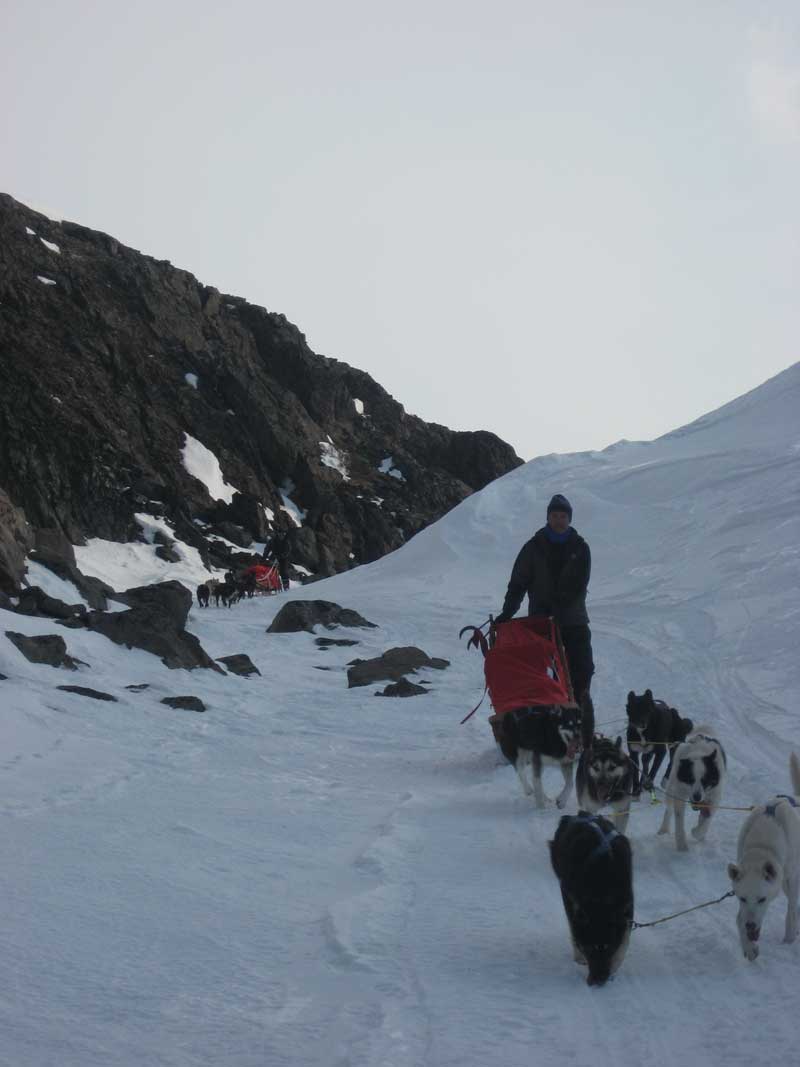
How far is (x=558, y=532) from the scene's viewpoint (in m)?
8.20

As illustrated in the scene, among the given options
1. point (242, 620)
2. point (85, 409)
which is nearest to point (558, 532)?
point (242, 620)

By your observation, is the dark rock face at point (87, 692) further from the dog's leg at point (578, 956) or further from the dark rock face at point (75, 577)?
the dark rock face at point (75, 577)

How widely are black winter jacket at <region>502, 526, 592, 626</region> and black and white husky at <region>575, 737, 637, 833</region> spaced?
5.79 ft

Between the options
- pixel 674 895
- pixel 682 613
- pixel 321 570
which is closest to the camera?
pixel 674 895

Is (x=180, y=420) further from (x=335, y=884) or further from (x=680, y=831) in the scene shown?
(x=335, y=884)

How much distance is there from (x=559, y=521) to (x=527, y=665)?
45.9 inches

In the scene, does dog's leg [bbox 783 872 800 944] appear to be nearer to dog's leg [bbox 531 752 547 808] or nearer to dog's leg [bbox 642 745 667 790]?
dog's leg [bbox 531 752 547 808]

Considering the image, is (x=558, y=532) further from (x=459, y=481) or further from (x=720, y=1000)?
(x=459, y=481)

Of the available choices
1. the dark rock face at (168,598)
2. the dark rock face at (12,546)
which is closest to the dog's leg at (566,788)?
the dark rock face at (168,598)

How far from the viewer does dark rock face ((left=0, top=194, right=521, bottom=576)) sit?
52.2 metres

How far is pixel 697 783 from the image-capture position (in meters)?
6.12

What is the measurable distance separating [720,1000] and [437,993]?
3.42 feet

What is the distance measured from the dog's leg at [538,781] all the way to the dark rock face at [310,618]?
14.4 meters

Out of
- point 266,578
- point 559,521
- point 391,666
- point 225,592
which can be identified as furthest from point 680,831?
point 266,578
